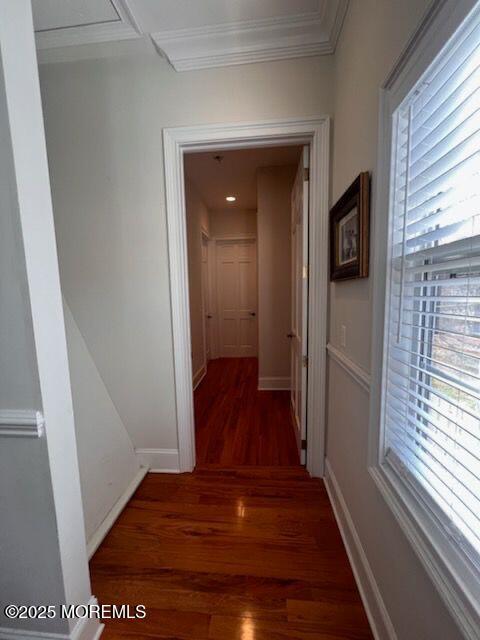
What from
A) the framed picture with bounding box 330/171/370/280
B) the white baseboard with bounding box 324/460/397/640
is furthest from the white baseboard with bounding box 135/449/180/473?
the framed picture with bounding box 330/171/370/280

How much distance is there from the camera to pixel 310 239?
1735mm

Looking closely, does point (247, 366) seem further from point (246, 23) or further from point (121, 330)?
point (246, 23)

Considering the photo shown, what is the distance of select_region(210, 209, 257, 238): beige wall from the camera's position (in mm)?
4801

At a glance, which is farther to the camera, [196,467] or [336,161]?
[196,467]

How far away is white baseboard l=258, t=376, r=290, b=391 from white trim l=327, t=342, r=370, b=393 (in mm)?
1953

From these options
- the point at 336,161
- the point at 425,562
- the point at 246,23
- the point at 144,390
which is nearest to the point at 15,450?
the point at 144,390

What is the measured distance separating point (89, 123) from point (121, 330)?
136 centimetres

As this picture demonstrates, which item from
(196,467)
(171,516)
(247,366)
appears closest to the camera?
(171,516)

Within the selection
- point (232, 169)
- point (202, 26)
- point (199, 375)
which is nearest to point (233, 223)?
point (232, 169)

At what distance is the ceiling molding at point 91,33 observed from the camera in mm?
1489

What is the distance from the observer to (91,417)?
161 centimetres

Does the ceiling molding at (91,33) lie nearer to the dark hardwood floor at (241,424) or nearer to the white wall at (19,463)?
the white wall at (19,463)

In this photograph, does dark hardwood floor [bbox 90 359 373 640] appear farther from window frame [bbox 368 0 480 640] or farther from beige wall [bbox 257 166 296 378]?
beige wall [bbox 257 166 296 378]

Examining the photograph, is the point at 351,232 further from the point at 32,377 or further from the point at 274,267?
the point at 274,267
